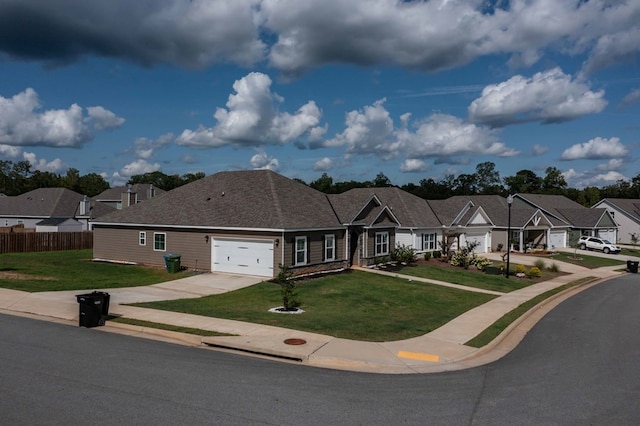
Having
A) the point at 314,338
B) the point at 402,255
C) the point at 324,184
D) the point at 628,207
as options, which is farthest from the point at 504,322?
the point at 324,184

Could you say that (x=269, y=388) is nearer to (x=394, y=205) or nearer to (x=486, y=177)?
(x=394, y=205)

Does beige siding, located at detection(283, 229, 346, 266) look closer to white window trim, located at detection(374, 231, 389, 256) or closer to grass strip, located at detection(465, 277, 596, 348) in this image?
white window trim, located at detection(374, 231, 389, 256)

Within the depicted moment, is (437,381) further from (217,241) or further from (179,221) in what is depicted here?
(179,221)

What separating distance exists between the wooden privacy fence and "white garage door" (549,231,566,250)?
164 ft

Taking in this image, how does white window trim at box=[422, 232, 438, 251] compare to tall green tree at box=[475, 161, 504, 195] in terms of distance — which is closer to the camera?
white window trim at box=[422, 232, 438, 251]

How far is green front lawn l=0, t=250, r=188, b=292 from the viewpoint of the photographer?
22.5 metres

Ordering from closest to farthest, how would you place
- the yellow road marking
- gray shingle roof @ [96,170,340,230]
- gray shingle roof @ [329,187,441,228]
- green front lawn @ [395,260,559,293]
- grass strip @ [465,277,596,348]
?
the yellow road marking < grass strip @ [465,277,596,348] < gray shingle roof @ [96,170,340,230] < green front lawn @ [395,260,559,293] < gray shingle roof @ [329,187,441,228]

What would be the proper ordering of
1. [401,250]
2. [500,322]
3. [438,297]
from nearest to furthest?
[500,322], [438,297], [401,250]

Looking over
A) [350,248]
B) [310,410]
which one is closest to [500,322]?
[310,410]

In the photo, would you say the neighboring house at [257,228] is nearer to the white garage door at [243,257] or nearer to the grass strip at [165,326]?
the white garage door at [243,257]

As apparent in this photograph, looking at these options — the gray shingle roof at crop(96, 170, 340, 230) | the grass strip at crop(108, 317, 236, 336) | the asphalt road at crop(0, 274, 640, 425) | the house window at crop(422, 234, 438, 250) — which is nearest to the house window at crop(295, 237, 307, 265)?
the gray shingle roof at crop(96, 170, 340, 230)

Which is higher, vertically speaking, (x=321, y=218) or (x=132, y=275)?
(x=321, y=218)

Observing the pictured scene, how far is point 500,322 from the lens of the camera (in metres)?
18.2

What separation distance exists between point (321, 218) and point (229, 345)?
60.5 ft
